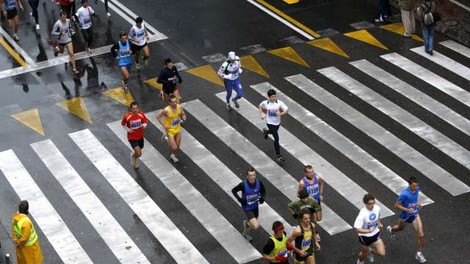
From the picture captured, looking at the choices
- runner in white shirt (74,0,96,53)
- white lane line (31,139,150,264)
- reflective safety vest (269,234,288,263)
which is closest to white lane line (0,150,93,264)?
white lane line (31,139,150,264)

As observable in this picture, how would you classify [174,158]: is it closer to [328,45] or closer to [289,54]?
[289,54]

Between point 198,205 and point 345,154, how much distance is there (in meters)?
3.97

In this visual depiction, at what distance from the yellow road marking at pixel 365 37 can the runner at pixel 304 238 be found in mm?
12069

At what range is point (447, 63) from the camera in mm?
26719

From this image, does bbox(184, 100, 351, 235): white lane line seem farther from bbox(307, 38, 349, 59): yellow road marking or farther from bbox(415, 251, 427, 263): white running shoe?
bbox(307, 38, 349, 59): yellow road marking

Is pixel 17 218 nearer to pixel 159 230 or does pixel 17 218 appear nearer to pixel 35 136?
pixel 159 230

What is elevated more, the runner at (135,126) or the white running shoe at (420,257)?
the runner at (135,126)

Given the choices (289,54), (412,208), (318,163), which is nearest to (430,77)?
(289,54)

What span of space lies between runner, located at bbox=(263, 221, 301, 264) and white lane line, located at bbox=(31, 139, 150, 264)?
10.0ft

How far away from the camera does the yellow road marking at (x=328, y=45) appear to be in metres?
27.4

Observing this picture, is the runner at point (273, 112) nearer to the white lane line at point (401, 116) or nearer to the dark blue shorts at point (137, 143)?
the dark blue shorts at point (137, 143)

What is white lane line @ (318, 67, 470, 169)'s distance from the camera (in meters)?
22.1

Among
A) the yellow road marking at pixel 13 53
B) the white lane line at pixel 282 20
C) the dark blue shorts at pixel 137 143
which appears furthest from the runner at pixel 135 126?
the white lane line at pixel 282 20

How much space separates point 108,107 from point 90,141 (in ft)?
6.23
